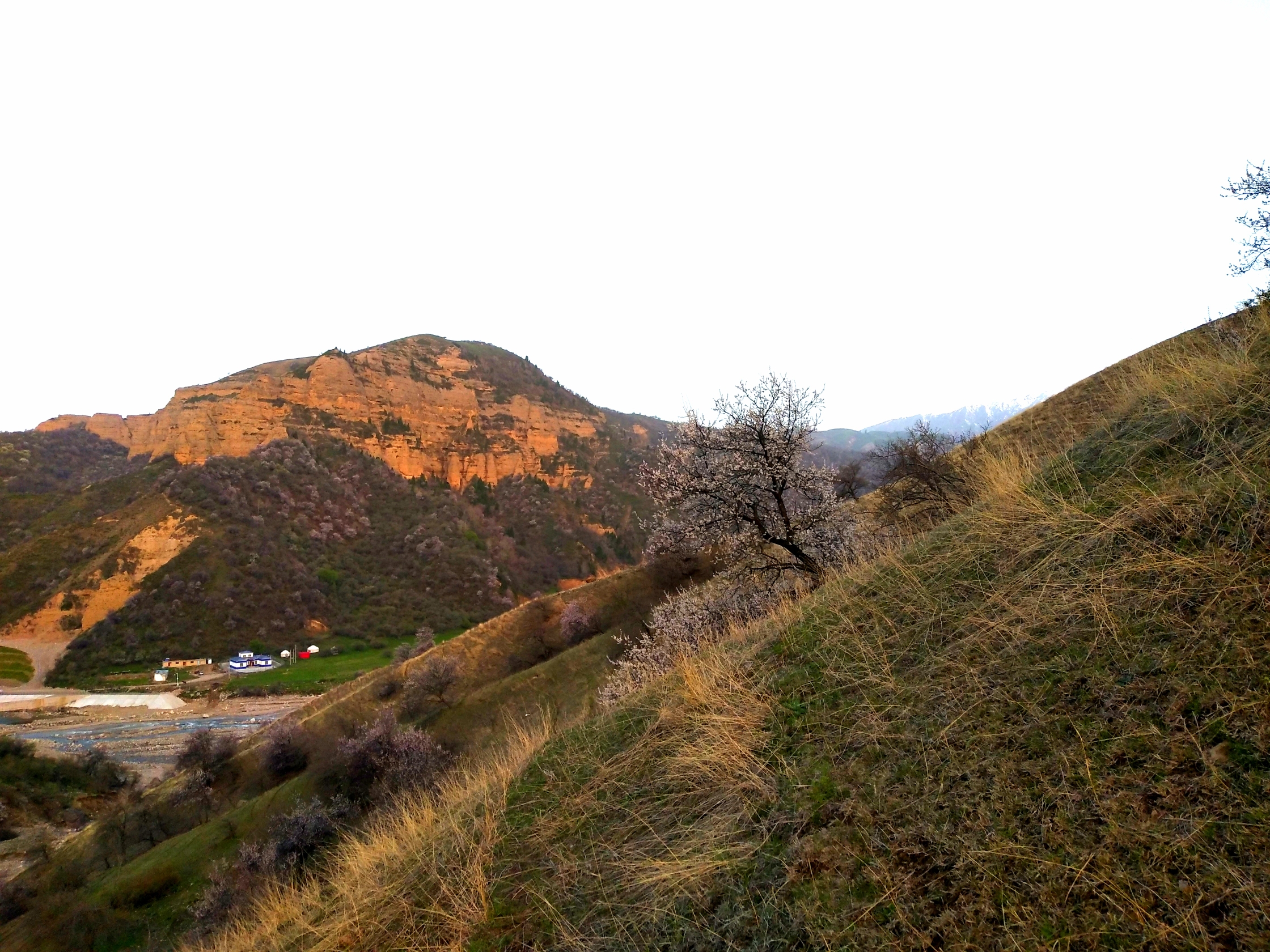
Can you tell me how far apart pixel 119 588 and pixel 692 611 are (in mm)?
54986

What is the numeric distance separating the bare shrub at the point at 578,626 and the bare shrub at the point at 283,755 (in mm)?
12541

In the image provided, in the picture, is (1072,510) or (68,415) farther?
(68,415)

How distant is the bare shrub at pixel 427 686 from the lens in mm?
26797

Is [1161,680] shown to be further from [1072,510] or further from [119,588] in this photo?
[119,588]


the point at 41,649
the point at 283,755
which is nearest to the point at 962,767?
the point at 283,755

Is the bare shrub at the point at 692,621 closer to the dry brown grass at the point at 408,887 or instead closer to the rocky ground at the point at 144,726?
the dry brown grass at the point at 408,887

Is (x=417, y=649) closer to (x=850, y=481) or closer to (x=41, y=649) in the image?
(x=850, y=481)

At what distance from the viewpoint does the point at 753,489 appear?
12492 mm

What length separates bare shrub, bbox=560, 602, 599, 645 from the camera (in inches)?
1160

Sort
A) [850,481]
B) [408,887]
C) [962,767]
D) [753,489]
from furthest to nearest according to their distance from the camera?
[850,481] < [753,489] < [408,887] < [962,767]

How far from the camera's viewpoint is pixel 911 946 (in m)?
2.00

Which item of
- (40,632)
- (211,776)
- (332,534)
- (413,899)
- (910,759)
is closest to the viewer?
(910,759)

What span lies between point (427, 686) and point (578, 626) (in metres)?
7.55

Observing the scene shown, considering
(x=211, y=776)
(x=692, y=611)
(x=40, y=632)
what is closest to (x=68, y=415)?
(x=40, y=632)
